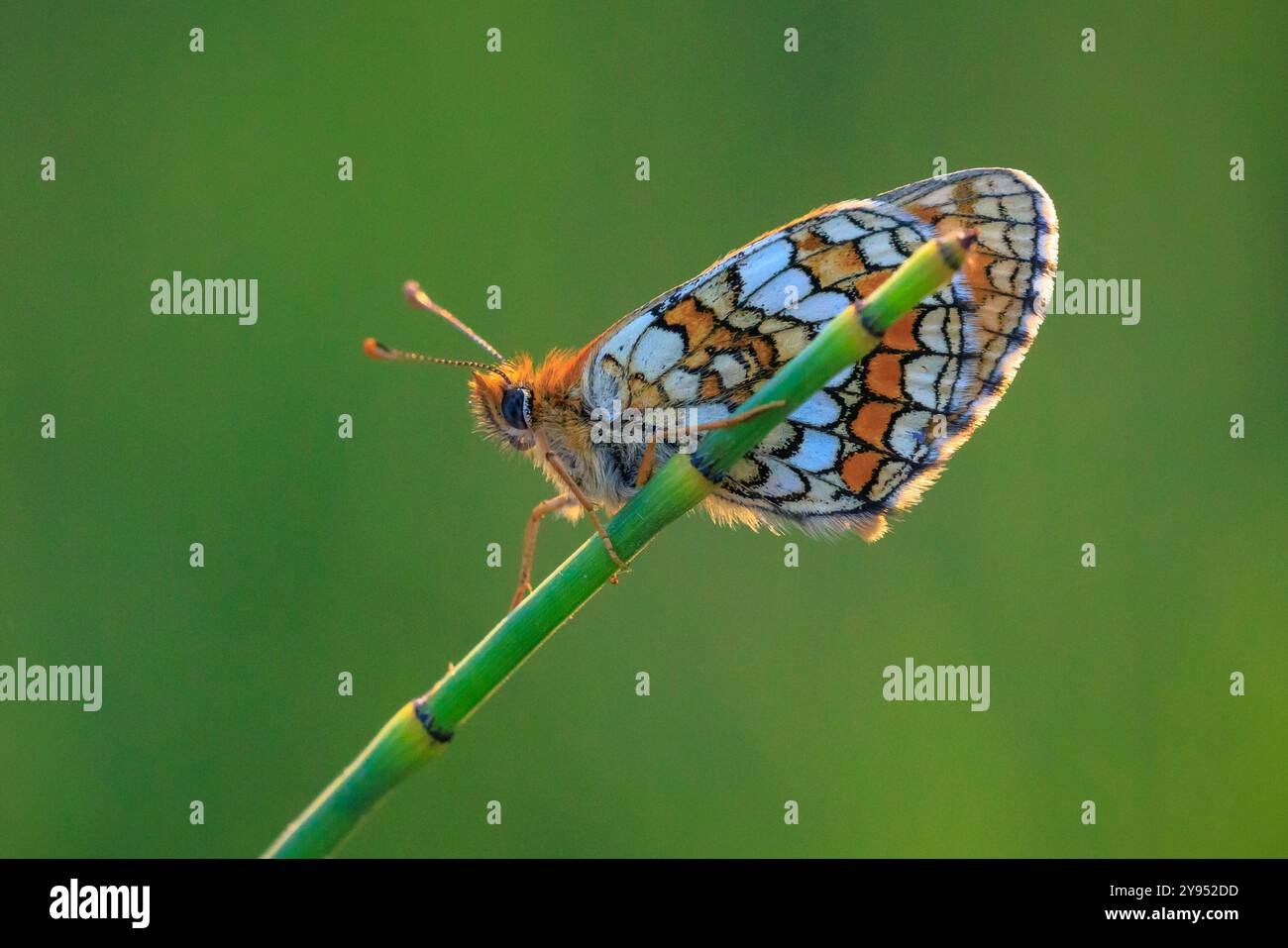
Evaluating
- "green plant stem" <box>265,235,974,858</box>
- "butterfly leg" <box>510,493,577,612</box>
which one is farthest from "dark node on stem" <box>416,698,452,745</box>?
"butterfly leg" <box>510,493,577,612</box>

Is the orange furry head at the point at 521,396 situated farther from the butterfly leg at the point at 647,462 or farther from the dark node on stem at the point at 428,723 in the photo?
the dark node on stem at the point at 428,723

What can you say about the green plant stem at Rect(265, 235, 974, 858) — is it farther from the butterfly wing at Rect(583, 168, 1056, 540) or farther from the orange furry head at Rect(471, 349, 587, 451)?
the orange furry head at Rect(471, 349, 587, 451)

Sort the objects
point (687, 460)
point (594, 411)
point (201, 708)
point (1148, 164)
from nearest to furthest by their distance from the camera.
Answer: point (687, 460) → point (594, 411) → point (201, 708) → point (1148, 164)

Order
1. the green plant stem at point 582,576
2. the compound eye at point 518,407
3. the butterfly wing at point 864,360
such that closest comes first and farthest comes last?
1. the green plant stem at point 582,576
2. the butterfly wing at point 864,360
3. the compound eye at point 518,407

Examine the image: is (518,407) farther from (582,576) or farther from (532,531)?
(582,576)

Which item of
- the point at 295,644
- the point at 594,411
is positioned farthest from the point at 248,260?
the point at 594,411

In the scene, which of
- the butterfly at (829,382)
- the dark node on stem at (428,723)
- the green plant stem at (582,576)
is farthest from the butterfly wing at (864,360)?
the dark node on stem at (428,723)

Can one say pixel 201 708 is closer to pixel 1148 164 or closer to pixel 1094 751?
pixel 1094 751
